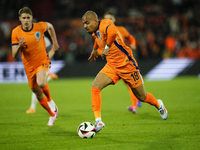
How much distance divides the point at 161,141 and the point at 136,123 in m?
1.63

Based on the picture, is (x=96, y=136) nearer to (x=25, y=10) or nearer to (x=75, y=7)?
(x=25, y=10)

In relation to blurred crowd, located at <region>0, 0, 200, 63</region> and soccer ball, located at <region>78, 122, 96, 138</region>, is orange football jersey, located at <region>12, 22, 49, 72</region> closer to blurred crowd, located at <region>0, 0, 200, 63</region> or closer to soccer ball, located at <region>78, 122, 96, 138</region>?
soccer ball, located at <region>78, 122, 96, 138</region>

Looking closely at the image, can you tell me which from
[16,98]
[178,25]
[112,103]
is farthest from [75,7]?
[112,103]

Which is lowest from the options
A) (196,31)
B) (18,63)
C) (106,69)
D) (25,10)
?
(18,63)

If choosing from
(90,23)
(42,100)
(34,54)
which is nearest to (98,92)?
(90,23)

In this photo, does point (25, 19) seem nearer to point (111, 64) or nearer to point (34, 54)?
point (34, 54)

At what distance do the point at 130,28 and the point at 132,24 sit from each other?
49cm

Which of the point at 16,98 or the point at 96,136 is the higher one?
the point at 96,136

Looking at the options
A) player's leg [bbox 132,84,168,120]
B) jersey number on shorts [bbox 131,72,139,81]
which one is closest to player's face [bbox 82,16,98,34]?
jersey number on shorts [bbox 131,72,139,81]

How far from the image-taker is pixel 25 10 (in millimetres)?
6133

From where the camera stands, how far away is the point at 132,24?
2133 cm

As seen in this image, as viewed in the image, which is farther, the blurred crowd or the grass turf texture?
the blurred crowd

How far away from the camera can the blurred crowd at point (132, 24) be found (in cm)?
1919

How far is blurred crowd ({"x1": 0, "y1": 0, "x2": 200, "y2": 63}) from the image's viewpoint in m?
19.2
